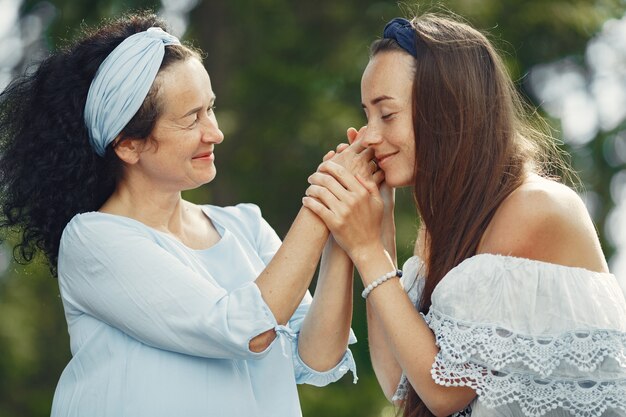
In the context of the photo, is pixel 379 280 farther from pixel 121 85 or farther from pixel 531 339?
pixel 121 85

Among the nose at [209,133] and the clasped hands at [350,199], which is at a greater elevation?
the nose at [209,133]

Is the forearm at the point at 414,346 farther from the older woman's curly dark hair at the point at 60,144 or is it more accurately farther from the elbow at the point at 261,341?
the older woman's curly dark hair at the point at 60,144

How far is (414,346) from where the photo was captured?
318 centimetres

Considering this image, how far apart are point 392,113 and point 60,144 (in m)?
1.11

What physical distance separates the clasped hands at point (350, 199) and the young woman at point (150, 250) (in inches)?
0.8

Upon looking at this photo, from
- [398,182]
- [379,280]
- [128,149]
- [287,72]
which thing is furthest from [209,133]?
[287,72]

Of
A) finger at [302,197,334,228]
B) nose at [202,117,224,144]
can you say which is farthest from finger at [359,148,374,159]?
nose at [202,117,224,144]

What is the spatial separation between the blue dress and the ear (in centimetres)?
Result: 22

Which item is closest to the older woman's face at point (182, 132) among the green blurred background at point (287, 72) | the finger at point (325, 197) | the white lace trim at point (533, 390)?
the finger at point (325, 197)

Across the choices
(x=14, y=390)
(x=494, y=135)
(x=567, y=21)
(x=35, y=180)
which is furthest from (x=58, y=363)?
(x=494, y=135)

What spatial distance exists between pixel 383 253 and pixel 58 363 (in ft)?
25.2

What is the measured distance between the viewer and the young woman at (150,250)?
3270mm

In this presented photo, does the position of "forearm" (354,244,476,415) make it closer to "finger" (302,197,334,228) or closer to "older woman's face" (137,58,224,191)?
"finger" (302,197,334,228)

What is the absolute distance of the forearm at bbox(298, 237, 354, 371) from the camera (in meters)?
3.63
